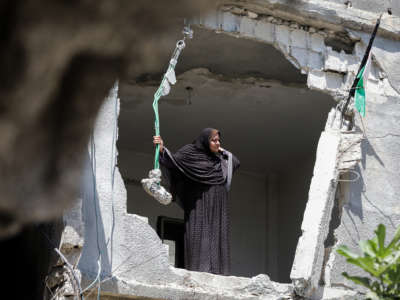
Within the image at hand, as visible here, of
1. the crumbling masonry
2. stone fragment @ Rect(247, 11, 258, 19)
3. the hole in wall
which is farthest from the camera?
the hole in wall

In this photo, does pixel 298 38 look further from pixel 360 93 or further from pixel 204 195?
pixel 204 195

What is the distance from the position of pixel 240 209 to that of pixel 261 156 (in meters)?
0.74

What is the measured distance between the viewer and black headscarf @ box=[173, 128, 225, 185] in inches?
336

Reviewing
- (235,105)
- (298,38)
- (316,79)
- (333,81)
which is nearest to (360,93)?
(333,81)

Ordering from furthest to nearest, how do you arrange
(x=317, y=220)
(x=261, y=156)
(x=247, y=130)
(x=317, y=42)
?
(x=261, y=156) → (x=247, y=130) → (x=317, y=42) → (x=317, y=220)

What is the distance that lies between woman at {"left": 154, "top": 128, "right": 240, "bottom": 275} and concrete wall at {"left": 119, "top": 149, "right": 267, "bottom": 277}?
7.75 feet

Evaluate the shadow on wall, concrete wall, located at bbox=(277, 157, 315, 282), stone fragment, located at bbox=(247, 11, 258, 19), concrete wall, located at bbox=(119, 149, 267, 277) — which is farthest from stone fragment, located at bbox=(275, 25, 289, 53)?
concrete wall, located at bbox=(119, 149, 267, 277)

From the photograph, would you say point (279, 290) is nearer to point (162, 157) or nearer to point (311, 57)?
point (162, 157)

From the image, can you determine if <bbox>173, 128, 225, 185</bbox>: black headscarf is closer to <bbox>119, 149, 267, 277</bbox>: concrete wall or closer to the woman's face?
the woman's face

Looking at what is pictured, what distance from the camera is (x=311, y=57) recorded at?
875 cm

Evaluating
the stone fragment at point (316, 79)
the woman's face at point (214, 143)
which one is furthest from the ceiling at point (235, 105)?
the woman's face at point (214, 143)

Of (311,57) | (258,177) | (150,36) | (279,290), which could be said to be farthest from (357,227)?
(150,36)

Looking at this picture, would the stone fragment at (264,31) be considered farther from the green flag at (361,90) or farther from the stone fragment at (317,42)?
the green flag at (361,90)

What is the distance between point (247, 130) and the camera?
1099cm
